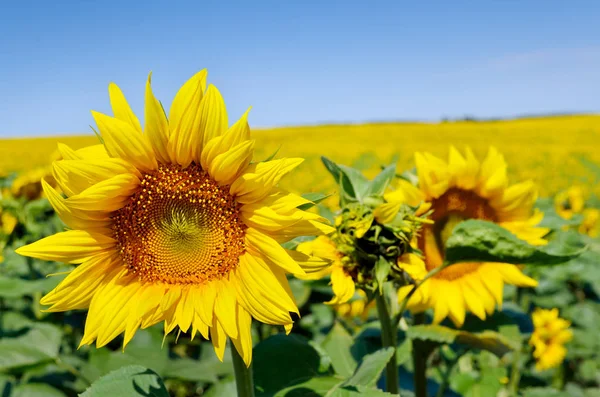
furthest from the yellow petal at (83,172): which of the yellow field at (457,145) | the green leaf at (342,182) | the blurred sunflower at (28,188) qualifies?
the yellow field at (457,145)

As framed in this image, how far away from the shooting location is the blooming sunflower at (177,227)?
46.9 inches

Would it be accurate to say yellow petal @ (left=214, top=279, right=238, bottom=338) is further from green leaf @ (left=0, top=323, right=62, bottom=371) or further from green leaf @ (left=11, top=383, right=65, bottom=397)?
green leaf @ (left=11, top=383, right=65, bottom=397)

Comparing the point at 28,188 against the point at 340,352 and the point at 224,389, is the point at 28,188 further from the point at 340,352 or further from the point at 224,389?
the point at 340,352

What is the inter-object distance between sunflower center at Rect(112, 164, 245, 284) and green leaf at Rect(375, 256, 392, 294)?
1.22 ft

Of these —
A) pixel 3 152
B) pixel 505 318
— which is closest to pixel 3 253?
pixel 505 318

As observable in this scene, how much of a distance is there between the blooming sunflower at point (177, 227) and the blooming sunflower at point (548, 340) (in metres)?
3.15

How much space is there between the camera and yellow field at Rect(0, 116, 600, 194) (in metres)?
17.7

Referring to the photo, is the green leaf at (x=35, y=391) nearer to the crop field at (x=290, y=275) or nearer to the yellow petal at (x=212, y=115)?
the crop field at (x=290, y=275)

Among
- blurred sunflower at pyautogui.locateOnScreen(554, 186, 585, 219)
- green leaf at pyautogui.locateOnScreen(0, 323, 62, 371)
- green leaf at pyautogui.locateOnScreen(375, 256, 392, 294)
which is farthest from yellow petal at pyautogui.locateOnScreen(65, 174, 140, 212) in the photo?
blurred sunflower at pyautogui.locateOnScreen(554, 186, 585, 219)

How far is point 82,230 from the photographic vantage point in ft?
4.21

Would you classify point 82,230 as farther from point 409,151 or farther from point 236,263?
point 409,151

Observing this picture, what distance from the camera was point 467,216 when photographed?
2127mm

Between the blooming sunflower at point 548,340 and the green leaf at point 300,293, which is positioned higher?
the green leaf at point 300,293

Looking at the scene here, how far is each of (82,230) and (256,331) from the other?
6.63 feet
